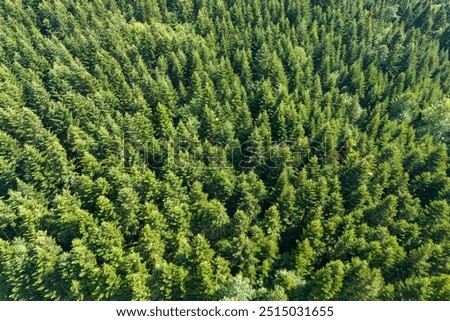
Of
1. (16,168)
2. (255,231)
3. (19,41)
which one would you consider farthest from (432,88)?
(19,41)

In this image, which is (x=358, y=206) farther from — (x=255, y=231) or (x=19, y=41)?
(x=19, y=41)
